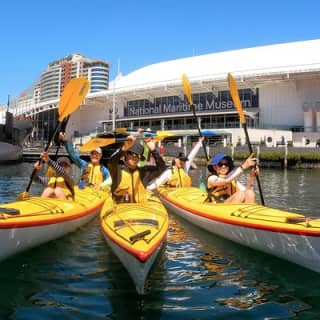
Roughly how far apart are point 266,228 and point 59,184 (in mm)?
4389

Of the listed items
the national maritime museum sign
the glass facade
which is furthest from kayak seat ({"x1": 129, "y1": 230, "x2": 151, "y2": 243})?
the national maritime museum sign

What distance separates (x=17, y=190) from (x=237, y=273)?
37.9ft

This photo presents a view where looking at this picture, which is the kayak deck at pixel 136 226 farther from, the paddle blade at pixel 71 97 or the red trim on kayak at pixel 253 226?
the paddle blade at pixel 71 97

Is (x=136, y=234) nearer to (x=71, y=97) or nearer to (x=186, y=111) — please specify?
(x=71, y=97)

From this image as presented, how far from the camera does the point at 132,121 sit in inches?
2520

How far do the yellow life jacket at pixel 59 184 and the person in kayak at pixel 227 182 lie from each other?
2.92 m

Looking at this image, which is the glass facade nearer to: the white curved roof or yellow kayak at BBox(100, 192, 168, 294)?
the white curved roof

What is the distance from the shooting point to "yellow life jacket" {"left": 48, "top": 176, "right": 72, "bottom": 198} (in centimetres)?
832

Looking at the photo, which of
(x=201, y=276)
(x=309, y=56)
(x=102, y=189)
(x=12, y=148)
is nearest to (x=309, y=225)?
(x=201, y=276)

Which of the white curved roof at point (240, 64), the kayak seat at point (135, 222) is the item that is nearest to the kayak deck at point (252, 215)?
the kayak seat at point (135, 222)

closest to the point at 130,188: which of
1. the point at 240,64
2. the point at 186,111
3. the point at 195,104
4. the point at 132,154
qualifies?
the point at 132,154

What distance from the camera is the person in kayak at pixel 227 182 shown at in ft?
24.8

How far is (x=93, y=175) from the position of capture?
424 inches

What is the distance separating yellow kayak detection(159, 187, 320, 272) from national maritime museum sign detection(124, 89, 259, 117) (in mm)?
46389
